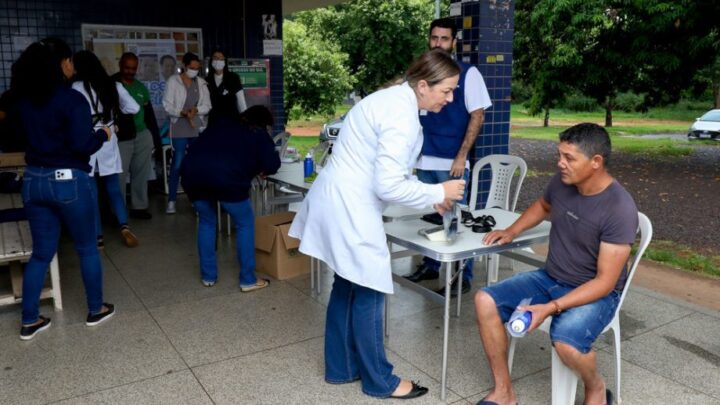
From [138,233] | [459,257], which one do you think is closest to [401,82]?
[459,257]

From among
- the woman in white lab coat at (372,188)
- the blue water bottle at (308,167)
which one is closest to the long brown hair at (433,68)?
the woman in white lab coat at (372,188)

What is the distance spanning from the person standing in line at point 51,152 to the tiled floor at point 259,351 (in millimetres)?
501

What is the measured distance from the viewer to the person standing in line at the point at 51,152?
9.96ft

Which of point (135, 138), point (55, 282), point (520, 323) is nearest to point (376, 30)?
point (135, 138)

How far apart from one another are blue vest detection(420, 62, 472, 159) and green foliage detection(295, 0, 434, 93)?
17.9m

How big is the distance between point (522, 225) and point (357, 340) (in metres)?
0.93

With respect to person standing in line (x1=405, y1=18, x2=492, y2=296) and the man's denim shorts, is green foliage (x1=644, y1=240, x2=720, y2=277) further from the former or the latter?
the man's denim shorts

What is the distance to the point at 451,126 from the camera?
3930 mm

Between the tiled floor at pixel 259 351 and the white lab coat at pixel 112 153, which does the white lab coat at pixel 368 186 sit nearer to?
the tiled floor at pixel 259 351

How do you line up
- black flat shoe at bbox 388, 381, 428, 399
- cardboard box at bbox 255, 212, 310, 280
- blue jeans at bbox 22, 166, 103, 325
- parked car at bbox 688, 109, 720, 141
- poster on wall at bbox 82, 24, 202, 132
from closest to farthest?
black flat shoe at bbox 388, 381, 428, 399, blue jeans at bbox 22, 166, 103, 325, cardboard box at bbox 255, 212, 310, 280, poster on wall at bbox 82, 24, 202, 132, parked car at bbox 688, 109, 720, 141

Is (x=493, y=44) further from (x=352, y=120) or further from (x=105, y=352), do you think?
(x=105, y=352)

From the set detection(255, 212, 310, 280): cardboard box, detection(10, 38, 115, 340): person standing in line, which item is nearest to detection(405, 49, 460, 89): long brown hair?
detection(10, 38, 115, 340): person standing in line

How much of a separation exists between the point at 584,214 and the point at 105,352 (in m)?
2.47

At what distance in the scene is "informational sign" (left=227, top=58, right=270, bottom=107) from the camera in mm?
7719
